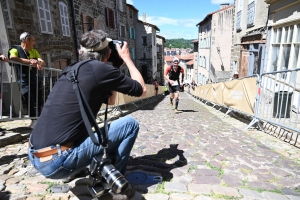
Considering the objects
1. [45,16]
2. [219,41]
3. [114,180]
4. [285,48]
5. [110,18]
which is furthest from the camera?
[219,41]

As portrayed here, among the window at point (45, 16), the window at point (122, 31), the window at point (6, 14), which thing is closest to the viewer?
the window at point (6, 14)

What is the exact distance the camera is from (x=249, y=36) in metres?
11.5

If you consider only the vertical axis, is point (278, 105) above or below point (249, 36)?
below

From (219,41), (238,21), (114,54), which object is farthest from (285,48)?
(219,41)

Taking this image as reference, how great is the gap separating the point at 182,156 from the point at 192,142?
28.2 inches

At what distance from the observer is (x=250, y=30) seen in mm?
11531

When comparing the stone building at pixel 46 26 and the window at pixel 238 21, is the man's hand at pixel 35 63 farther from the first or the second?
the window at pixel 238 21

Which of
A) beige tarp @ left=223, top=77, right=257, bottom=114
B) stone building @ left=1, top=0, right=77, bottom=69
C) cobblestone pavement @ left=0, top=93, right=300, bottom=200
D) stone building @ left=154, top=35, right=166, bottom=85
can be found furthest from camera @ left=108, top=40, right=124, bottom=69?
stone building @ left=154, top=35, right=166, bottom=85

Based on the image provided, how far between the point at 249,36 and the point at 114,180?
12475mm

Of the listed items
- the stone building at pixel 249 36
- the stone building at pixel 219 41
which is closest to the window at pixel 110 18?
the stone building at pixel 249 36

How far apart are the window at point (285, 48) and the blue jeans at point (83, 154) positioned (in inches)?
289

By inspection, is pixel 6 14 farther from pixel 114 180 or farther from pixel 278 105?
pixel 278 105

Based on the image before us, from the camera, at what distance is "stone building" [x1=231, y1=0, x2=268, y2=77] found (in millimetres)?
9984

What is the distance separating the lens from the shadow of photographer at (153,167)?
7.65 ft
